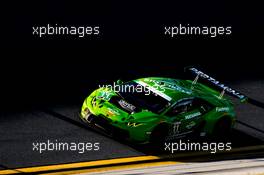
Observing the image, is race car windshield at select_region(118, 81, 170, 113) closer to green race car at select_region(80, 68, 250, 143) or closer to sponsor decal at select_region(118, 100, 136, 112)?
green race car at select_region(80, 68, 250, 143)

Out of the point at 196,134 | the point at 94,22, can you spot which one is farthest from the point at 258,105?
the point at 94,22

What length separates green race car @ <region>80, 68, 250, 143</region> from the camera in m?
17.8

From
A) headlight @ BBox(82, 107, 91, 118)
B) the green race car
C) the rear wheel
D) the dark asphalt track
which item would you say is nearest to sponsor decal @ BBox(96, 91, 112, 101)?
the green race car

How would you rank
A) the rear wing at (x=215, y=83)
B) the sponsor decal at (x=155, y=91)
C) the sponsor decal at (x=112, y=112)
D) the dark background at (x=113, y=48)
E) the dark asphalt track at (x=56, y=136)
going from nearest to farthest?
the dark asphalt track at (x=56, y=136), the sponsor decal at (x=112, y=112), the sponsor decal at (x=155, y=91), the rear wing at (x=215, y=83), the dark background at (x=113, y=48)

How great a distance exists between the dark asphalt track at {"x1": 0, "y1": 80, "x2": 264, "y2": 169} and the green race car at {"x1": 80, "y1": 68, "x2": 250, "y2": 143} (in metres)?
0.30

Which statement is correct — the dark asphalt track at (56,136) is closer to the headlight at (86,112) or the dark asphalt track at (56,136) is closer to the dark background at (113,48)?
the headlight at (86,112)

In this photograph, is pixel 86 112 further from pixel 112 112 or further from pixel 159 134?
pixel 159 134

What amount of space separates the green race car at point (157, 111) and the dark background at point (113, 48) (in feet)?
5.75

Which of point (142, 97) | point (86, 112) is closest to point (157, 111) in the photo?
point (142, 97)

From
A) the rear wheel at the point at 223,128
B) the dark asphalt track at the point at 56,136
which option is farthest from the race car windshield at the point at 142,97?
the rear wheel at the point at 223,128

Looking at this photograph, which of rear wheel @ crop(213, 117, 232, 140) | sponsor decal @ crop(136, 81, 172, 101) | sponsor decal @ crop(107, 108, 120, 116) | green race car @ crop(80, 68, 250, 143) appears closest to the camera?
green race car @ crop(80, 68, 250, 143)

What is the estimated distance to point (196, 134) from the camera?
18609mm

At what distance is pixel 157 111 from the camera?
707 inches

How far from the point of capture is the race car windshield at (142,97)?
18.1 meters
